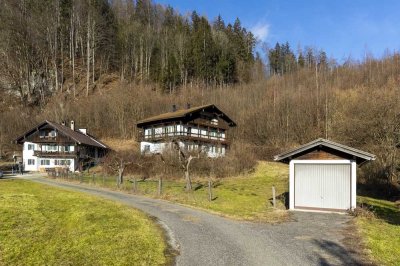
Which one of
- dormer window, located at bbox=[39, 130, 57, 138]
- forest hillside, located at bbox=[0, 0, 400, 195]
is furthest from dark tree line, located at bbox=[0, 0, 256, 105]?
dormer window, located at bbox=[39, 130, 57, 138]

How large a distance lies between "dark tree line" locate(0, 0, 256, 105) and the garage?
63125 millimetres

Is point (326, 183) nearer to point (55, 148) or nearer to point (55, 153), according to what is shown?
point (55, 153)

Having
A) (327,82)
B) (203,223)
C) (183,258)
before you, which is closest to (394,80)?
(327,82)

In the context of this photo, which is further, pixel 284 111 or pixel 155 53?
pixel 155 53

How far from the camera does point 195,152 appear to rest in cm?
4350

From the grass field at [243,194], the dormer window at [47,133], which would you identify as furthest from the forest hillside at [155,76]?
the dormer window at [47,133]

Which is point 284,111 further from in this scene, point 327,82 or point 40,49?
point 40,49

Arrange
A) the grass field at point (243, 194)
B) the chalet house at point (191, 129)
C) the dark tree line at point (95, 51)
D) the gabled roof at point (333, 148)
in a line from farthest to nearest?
the dark tree line at point (95, 51) < the chalet house at point (191, 129) < the gabled roof at point (333, 148) < the grass field at point (243, 194)

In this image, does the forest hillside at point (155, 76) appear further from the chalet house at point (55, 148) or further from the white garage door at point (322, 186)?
the white garage door at point (322, 186)

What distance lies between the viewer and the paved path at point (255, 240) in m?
10.1

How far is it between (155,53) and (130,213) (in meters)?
78.4

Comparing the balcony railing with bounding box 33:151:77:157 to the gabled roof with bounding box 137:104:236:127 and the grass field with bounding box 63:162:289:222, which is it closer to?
the gabled roof with bounding box 137:104:236:127

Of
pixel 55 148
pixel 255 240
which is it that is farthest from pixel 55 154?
pixel 255 240

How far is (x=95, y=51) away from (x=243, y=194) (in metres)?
69.6
